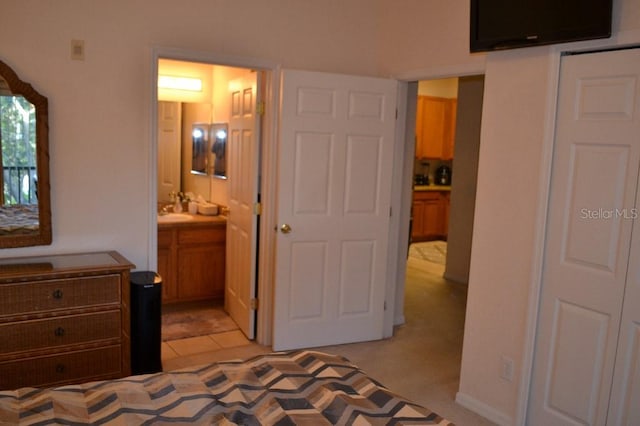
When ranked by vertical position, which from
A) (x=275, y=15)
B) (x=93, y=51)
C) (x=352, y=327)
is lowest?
(x=352, y=327)

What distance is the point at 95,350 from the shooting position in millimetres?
3029

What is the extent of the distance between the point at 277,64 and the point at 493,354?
7.98ft

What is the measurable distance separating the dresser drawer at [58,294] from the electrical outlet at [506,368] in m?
2.25

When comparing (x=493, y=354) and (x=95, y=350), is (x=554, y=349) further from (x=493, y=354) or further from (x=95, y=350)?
(x=95, y=350)

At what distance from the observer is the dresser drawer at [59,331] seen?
2797 mm

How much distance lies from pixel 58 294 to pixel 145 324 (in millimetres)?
575

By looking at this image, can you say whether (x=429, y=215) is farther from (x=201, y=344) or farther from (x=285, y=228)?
(x=201, y=344)

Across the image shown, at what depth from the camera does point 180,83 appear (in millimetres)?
5043

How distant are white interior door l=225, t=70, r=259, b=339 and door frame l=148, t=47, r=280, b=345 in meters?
0.07

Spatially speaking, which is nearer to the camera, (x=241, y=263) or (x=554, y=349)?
(x=554, y=349)

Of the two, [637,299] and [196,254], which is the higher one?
[637,299]

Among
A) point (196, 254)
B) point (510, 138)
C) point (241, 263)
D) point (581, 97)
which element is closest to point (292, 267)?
point (241, 263)

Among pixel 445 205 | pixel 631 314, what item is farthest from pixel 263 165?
pixel 445 205

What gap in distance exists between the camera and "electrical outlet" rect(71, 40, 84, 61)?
3170 millimetres
